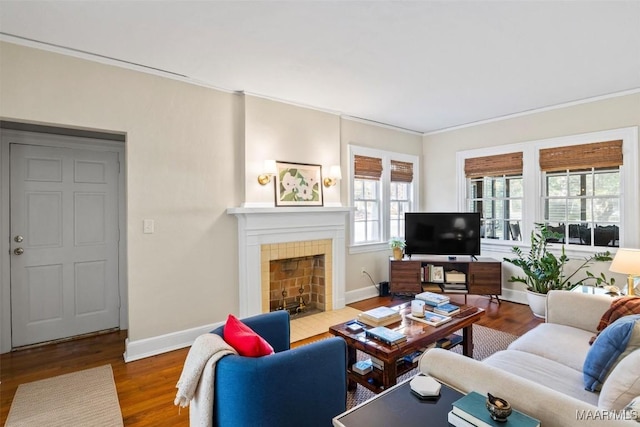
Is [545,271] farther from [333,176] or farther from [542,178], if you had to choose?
[333,176]

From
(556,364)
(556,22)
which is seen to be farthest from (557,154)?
(556,364)

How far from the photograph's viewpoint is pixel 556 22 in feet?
7.57

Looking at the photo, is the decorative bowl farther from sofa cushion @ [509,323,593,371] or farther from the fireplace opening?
the fireplace opening

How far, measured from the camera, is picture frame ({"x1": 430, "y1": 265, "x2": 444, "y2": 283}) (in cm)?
466

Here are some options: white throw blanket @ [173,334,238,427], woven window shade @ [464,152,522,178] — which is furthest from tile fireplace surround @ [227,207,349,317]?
woven window shade @ [464,152,522,178]

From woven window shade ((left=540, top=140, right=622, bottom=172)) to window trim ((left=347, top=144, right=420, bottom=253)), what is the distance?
181cm

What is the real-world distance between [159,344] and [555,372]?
309 centimetres

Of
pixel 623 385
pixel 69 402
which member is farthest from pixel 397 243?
pixel 69 402

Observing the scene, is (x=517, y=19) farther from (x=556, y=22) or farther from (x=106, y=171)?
(x=106, y=171)

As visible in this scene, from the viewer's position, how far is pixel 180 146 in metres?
3.21

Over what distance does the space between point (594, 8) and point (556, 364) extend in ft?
7.36

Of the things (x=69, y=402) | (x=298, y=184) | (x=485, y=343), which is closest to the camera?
(x=69, y=402)

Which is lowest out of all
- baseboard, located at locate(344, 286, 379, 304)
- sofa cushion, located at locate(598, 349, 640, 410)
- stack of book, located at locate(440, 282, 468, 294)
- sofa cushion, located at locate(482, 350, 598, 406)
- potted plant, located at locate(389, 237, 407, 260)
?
baseboard, located at locate(344, 286, 379, 304)

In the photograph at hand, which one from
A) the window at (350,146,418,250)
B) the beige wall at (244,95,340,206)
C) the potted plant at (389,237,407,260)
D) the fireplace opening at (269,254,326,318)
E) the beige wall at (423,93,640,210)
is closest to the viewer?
the beige wall at (244,95,340,206)
